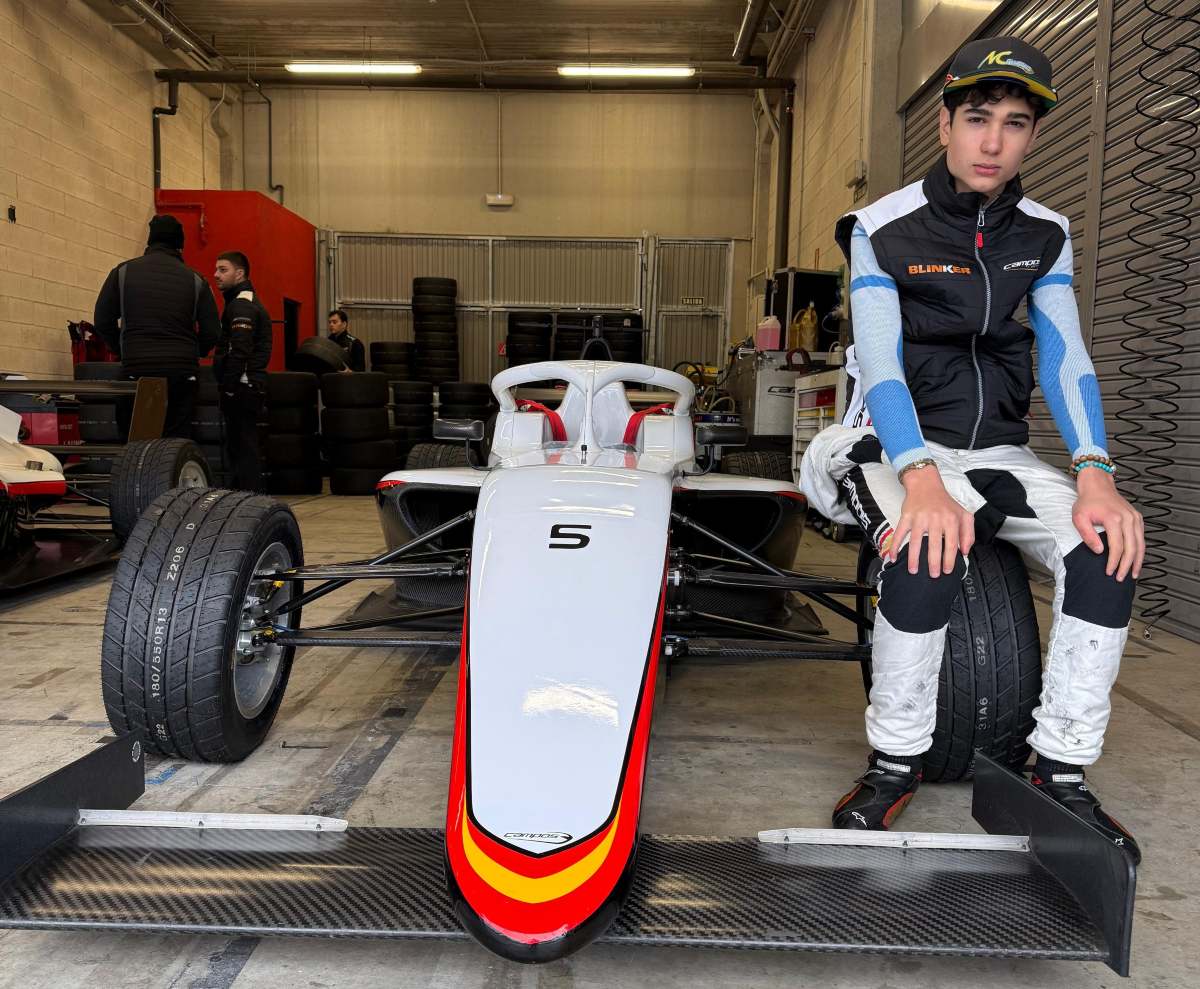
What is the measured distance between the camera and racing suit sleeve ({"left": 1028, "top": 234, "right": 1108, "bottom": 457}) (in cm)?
189

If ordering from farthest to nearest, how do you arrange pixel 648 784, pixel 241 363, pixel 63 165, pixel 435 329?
pixel 435 329, pixel 63 165, pixel 241 363, pixel 648 784

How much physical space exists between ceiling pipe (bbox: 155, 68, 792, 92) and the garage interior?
60mm

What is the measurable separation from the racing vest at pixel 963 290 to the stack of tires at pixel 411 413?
8.29 meters

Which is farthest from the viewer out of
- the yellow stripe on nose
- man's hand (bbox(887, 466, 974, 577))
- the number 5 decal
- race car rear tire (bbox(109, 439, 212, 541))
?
race car rear tire (bbox(109, 439, 212, 541))

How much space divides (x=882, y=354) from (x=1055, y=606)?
Result: 60cm

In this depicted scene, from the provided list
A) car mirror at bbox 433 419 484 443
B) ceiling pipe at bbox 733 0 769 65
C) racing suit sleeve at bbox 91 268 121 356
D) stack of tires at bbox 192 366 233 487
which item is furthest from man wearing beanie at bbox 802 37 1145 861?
ceiling pipe at bbox 733 0 769 65

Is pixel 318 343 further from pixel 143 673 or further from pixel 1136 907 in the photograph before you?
pixel 1136 907

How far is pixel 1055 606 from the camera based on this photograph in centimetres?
180

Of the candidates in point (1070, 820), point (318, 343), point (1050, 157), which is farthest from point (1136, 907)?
point (318, 343)

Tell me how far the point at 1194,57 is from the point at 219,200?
32.4 ft

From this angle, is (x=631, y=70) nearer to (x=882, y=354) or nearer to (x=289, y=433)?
(x=289, y=433)

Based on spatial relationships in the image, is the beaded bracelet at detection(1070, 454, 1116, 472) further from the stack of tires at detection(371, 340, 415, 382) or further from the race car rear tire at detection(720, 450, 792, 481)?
the stack of tires at detection(371, 340, 415, 382)

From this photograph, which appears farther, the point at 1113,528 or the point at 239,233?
the point at 239,233

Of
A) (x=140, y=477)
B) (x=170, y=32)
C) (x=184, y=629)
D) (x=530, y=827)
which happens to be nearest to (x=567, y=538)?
(x=530, y=827)
